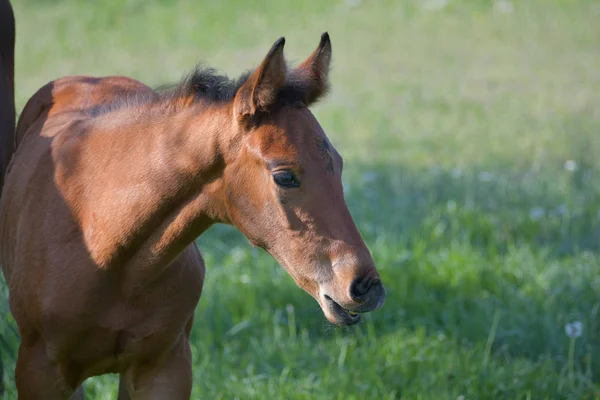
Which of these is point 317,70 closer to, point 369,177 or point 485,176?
point 369,177

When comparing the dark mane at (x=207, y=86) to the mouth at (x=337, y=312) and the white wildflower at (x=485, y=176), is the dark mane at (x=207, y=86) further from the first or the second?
the white wildflower at (x=485, y=176)

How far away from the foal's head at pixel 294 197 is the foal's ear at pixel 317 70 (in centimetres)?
12

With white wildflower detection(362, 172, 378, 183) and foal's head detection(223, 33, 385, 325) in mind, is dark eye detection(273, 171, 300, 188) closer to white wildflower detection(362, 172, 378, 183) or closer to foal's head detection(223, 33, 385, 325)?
foal's head detection(223, 33, 385, 325)

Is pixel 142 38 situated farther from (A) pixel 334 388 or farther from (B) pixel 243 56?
(A) pixel 334 388

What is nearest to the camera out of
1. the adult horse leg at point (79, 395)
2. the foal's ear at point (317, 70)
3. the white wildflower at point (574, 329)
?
Result: the foal's ear at point (317, 70)

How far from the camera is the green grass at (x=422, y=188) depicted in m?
4.26

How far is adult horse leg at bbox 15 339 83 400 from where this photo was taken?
305 cm

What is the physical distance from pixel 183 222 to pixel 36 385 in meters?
0.78

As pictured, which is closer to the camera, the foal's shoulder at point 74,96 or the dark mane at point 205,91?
the dark mane at point 205,91

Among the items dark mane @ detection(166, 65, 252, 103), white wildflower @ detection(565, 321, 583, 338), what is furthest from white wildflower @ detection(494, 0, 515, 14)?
dark mane @ detection(166, 65, 252, 103)

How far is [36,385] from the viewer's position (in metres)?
3.05

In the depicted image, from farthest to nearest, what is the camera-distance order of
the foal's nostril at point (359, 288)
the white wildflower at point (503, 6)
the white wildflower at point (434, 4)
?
the white wildflower at point (434, 4) → the white wildflower at point (503, 6) → the foal's nostril at point (359, 288)

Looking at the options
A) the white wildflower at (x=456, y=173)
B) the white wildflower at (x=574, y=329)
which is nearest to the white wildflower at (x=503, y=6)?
the white wildflower at (x=456, y=173)

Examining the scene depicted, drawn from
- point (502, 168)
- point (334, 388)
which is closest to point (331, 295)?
point (334, 388)
